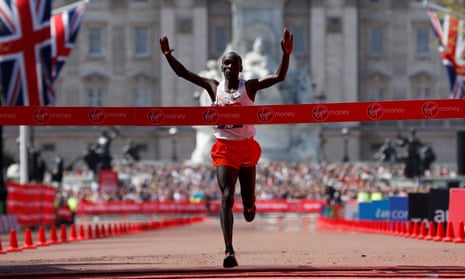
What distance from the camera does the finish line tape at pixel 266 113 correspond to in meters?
18.8

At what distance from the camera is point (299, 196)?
77500 mm

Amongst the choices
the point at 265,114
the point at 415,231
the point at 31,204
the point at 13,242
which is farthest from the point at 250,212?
the point at 31,204

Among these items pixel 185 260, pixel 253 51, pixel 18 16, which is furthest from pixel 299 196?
pixel 185 260

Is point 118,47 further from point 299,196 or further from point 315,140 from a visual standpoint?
point 299,196

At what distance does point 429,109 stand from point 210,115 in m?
2.57

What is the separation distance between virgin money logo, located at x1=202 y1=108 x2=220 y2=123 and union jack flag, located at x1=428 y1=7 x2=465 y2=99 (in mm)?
32770

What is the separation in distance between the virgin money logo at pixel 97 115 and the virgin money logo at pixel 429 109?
3655 mm

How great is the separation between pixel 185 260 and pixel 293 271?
4.15 metres

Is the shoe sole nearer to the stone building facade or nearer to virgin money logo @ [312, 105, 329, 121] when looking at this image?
virgin money logo @ [312, 105, 329, 121]

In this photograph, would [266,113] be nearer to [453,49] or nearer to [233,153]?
[233,153]

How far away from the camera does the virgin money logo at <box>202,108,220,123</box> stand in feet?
59.1

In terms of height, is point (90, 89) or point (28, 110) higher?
point (90, 89)

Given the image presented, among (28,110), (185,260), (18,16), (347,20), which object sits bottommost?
(185,260)

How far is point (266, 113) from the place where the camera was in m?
18.7
